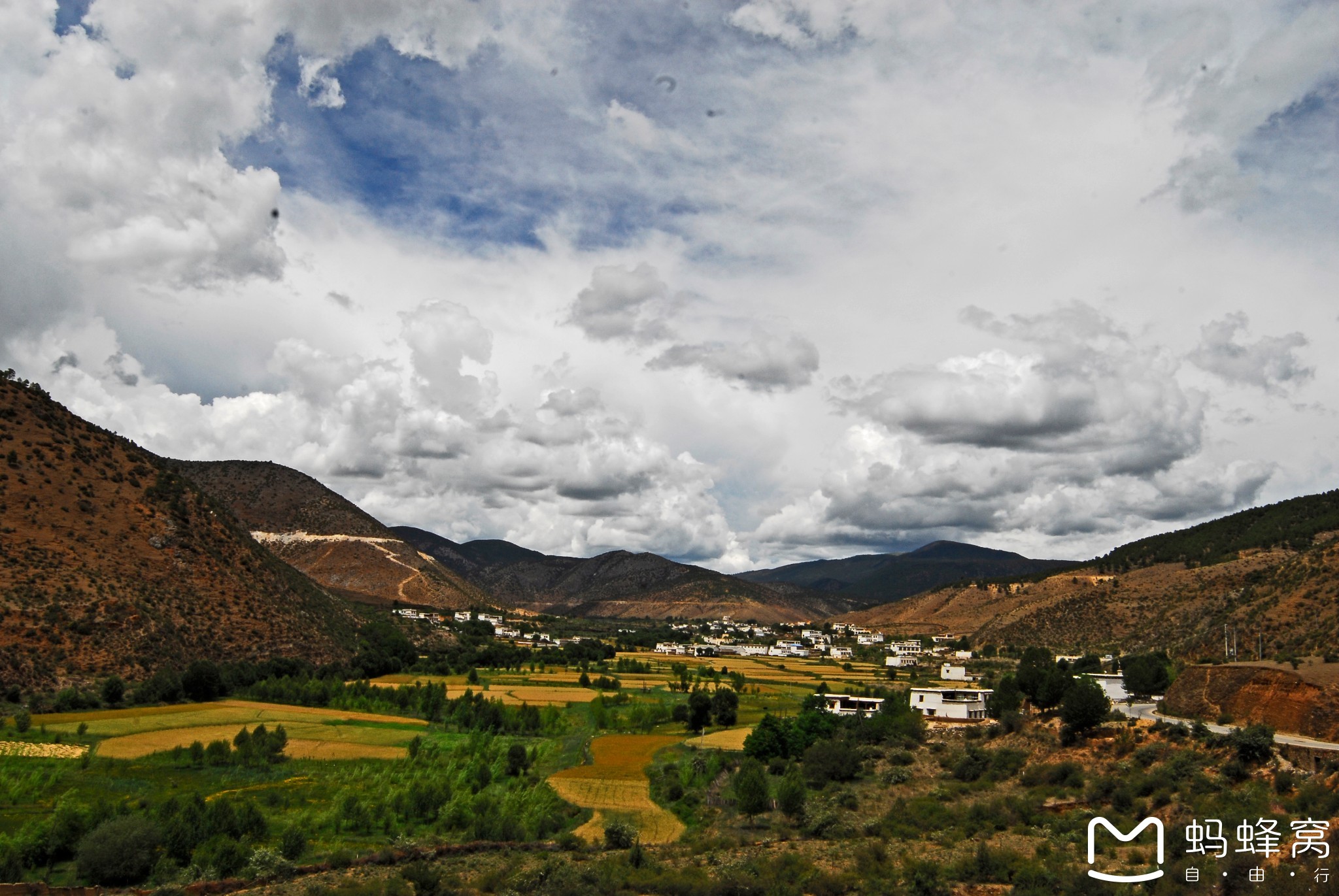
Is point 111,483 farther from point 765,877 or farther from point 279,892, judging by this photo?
point 765,877

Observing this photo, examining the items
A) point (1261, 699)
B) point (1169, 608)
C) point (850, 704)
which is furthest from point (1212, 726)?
point (1169, 608)

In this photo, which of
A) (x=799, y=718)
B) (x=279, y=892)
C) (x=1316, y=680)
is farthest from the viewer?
(x=799, y=718)

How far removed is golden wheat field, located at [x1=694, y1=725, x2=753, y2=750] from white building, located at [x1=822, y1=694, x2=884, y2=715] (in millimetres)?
8000

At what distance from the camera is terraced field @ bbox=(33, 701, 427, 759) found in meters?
41.5

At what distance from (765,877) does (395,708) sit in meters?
43.3

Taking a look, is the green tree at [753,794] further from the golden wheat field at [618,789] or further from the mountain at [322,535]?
the mountain at [322,535]

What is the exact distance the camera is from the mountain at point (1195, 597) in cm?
5744

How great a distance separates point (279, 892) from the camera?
928 inches

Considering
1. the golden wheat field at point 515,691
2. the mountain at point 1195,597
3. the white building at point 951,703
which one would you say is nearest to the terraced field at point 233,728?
the golden wheat field at point 515,691

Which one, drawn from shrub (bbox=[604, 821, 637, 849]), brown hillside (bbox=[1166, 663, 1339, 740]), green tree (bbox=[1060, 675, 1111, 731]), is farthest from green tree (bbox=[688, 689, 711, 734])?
shrub (bbox=[604, 821, 637, 849])

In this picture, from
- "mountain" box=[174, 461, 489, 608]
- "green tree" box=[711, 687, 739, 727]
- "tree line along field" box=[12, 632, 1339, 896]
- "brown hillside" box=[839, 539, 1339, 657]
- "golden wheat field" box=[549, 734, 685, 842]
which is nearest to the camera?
"tree line along field" box=[12, 632, 1339, 896]

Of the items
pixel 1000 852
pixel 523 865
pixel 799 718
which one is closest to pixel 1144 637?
pixel 799 718

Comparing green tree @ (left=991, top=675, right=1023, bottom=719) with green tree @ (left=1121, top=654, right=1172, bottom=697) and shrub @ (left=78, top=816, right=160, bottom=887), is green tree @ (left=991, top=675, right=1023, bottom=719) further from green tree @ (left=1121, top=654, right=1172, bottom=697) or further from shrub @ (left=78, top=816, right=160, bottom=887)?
shrub @ (left=78, top=816, right=160, bottom=887)
